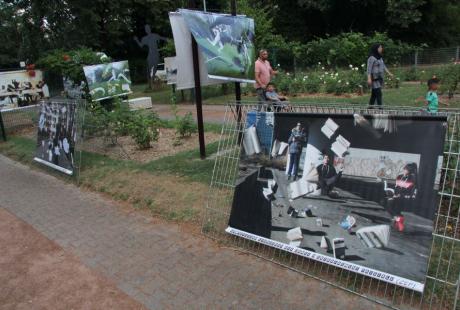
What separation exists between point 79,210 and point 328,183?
399 centimetres

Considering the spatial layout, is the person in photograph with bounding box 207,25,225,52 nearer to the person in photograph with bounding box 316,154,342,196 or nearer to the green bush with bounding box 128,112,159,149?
the green bush with bounding box 128,112,159,149

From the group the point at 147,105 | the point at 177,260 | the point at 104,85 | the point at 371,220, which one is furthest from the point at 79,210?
the point at 147,105

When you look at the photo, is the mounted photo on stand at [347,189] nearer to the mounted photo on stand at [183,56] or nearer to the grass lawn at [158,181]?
the grass lawn at [158,181]

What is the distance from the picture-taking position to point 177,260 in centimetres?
440

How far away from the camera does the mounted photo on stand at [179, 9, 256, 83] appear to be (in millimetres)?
6688

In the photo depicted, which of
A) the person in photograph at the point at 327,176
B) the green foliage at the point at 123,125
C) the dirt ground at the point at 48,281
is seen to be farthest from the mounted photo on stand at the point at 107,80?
the person in photograph at the point at 327,176

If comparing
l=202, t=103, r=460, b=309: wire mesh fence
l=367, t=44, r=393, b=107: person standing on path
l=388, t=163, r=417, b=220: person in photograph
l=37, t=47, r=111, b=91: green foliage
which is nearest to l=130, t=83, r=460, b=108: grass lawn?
l=367, t=44, r=393, b=107: person standing on path

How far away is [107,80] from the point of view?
12.2 meters

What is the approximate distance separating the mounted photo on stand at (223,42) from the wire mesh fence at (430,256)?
1951 mm

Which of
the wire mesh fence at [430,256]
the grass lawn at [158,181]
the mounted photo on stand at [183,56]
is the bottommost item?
the grass lawn at [158,181]

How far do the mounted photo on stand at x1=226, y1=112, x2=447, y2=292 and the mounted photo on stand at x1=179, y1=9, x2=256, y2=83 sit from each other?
2.60 m

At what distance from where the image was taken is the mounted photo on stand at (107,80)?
1170 cm

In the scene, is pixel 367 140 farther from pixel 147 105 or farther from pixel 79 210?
pixel 147 105

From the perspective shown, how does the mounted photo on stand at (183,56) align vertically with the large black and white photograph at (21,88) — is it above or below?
above
